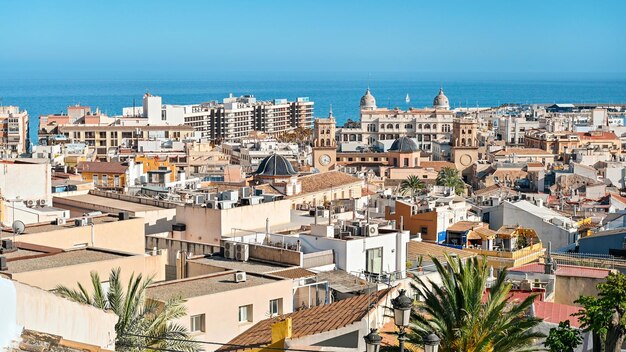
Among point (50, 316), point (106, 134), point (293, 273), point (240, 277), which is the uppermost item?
point (106, 134)

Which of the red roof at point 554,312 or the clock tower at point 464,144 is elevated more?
the clock tower at point 464,144

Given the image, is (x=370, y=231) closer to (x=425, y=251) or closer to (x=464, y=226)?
(x=425, y=251)

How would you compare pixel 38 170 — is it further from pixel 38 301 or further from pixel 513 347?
pixel 38 301

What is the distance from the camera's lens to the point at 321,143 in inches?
3570

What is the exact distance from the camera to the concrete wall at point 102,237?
69.1ft

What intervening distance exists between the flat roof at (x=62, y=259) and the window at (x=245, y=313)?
7.55ft

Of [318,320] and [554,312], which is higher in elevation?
[318,320]

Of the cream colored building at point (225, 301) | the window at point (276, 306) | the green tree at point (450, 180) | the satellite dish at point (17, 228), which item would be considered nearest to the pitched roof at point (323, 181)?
the green tree at point (450, 180)

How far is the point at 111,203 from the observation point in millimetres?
32750

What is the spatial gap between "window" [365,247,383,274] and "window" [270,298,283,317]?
413 centimetres

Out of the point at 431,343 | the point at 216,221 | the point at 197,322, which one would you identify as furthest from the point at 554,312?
the point at 216,221

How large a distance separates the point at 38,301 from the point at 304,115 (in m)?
143

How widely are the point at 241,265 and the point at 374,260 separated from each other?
2742mm

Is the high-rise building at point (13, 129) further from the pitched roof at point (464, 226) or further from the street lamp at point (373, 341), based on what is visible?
the street lamp at point (373, 341)
